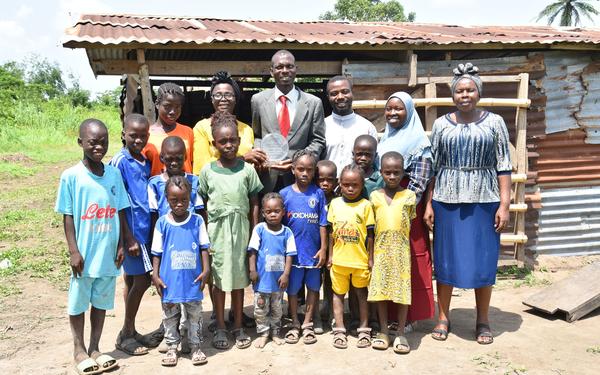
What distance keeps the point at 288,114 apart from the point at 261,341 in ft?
5.34

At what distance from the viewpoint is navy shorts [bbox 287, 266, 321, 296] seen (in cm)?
347

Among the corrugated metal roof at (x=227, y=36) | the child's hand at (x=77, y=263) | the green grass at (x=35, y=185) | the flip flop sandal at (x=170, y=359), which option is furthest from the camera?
the green grass at (x=35, y=185)

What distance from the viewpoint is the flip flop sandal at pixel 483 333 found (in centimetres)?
356

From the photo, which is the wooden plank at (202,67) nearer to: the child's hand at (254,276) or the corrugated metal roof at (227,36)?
the corrugated metal roof at (227,36)

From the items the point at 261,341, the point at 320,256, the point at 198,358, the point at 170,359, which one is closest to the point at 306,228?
the point at 320,256

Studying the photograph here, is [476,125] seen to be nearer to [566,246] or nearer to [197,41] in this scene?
[197,41]

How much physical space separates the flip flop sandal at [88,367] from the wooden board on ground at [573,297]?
137 inches

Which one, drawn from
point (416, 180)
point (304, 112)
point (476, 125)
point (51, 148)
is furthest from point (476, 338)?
point (51, 148)

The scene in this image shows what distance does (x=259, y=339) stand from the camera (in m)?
3.48

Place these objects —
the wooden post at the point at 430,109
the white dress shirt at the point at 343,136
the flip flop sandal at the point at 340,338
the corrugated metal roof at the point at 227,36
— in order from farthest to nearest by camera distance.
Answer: the wooden post at the point at 430,109
the corrugated metal roof at the point at 227,36
the white dress shirt at the point at 343,136
the flip flop sandal at the point at 340,338

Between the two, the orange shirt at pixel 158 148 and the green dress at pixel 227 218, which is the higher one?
the orange shirt at pixel 158 148

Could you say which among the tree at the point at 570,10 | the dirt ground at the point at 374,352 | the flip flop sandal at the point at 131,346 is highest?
the tree at the point at 570,10

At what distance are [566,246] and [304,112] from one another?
4.16 metres

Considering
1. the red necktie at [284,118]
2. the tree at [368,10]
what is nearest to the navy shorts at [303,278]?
the red necktie at [284,118]
